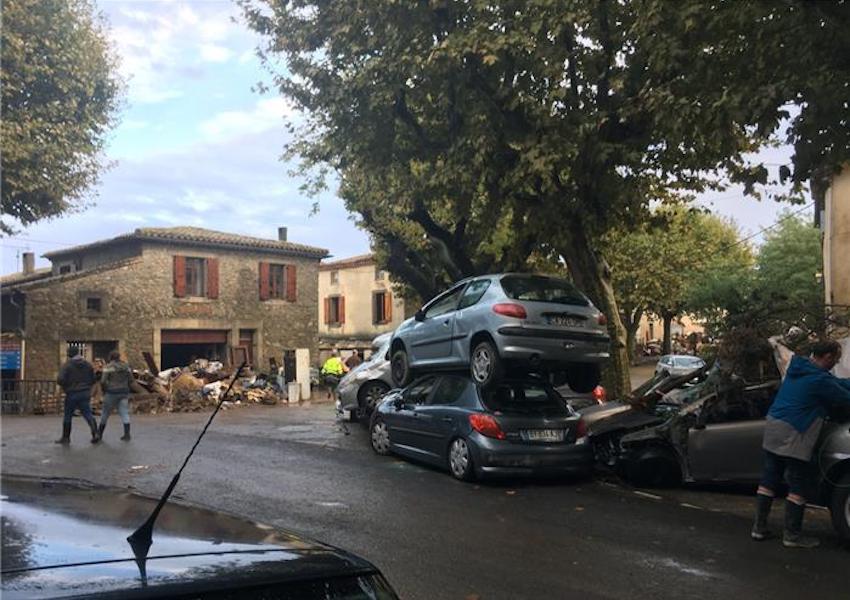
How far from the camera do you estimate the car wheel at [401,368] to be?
1232 cm

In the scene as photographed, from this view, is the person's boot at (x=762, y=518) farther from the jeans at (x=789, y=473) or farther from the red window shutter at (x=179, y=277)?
the red window shutter at (x=179, y=277)

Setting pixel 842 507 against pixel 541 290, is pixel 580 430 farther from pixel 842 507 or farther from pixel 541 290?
pixel 842 507

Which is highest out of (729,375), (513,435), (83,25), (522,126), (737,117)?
(83,25)

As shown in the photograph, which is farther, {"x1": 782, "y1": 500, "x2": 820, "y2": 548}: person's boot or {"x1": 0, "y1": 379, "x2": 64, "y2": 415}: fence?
{"x1": 0, "y1": 379, "x2": 64, "y2": 415}: fence

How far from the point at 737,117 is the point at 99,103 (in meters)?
19.5

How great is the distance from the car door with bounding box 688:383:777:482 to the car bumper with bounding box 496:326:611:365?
62.9 inches

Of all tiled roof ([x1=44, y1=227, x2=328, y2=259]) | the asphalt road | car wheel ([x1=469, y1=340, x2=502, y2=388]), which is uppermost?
tiled roof ([x1=44, y1=227, x2=328, y2=259])

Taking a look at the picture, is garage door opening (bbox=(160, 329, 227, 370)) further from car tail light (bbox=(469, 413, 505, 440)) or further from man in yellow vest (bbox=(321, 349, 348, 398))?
car tail light (bbox=(469, 413, 505, 440))

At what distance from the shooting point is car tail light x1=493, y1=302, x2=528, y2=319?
9469mm

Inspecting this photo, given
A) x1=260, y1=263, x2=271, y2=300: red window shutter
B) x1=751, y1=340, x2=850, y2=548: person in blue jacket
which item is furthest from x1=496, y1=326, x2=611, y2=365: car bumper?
x1=260, y1=263, x2=271, y2=300: red window shutter

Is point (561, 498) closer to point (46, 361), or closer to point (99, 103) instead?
point (99, 103)

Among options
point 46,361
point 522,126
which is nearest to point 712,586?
point 522,126

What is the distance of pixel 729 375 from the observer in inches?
361

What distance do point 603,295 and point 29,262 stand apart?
118 ft
